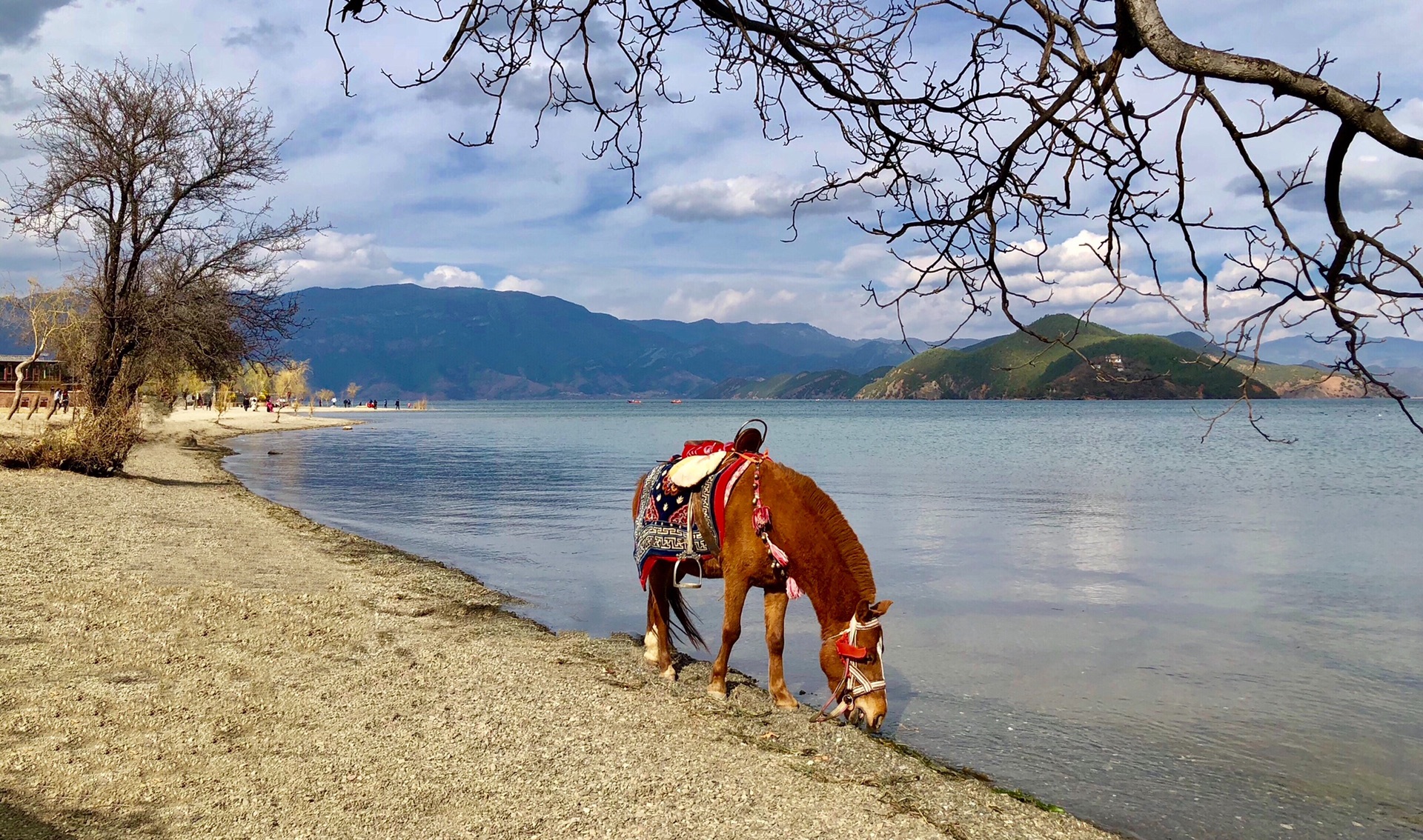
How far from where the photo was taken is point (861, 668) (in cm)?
626

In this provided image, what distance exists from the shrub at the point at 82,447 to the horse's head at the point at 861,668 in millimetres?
18938

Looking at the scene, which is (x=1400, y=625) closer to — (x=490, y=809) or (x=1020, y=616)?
(x=1020, y=616)

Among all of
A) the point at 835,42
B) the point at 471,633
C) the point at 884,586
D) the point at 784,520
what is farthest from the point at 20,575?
the point at 884,586

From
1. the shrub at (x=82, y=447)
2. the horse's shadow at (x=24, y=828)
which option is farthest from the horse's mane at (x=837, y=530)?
the shrub at (x=82, y=447)

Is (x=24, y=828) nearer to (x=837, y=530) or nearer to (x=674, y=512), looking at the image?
(x=674, y=512)

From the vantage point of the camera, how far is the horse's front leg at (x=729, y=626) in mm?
7055

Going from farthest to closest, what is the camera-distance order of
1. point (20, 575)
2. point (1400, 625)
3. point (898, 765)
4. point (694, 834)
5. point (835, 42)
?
1. point (1400, 625)
2. point (20, 575)
3. point (898, 765)
4. point (694, 834)
5. point (835, 42)

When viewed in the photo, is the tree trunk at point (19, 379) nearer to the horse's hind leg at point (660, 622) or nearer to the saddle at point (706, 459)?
the horse's hind leg at point (660, 622)

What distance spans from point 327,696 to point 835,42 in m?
5.61

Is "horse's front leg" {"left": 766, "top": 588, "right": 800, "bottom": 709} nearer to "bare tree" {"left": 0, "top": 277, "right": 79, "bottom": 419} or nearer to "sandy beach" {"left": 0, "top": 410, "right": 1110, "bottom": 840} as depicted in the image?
"sandy beach" {"left": 0, "top": 410, "right": 1110, "bottom": 840}

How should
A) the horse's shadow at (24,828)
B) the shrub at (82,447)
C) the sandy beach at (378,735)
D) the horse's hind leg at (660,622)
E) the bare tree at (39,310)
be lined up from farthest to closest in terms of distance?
1. the bare tree at (39,310)
2. the shrub at (82,447)
3. the horse's hind leg at (660,622)
4. the sandy beach at (378,735)
5. the horse's shadow at (24,828)

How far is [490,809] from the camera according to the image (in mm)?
4859

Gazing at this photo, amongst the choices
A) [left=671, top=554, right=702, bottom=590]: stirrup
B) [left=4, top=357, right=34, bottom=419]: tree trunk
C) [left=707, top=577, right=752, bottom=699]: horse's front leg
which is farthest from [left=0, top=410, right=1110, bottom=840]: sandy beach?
[left=4, top=357, right=34, bottom=419]: tree trunk

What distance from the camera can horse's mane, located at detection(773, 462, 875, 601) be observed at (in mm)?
6473
